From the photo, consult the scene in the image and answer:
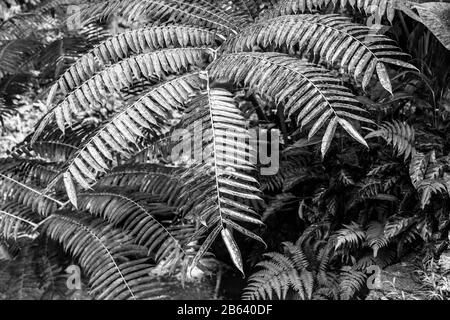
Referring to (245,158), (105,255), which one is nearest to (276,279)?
(245,158)

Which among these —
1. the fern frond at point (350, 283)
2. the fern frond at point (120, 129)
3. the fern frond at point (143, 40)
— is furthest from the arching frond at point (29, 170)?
the fern frond at point (350, 283)

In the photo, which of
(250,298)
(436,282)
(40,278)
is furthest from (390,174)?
(40,278)

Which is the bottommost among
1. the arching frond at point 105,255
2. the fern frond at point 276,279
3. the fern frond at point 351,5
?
the fern frond at point 276,279

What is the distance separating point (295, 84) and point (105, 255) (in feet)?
3.11

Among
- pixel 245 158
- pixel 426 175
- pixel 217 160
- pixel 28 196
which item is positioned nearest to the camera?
pixel 217 160

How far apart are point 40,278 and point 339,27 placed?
160cm

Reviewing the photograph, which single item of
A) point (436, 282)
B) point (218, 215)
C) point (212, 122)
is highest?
point (212, 122)

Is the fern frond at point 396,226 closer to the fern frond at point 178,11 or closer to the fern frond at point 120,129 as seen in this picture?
the fern frond at point 120,129

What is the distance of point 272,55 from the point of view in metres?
1.59

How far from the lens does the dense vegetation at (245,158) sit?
149cm

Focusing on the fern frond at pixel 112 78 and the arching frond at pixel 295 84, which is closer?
the arching frond at pixel 295 84

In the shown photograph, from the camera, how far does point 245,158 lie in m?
1.64

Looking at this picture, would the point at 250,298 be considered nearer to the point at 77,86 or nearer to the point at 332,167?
the point at 332,167

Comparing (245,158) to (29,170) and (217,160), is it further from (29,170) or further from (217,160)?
(29,170)
